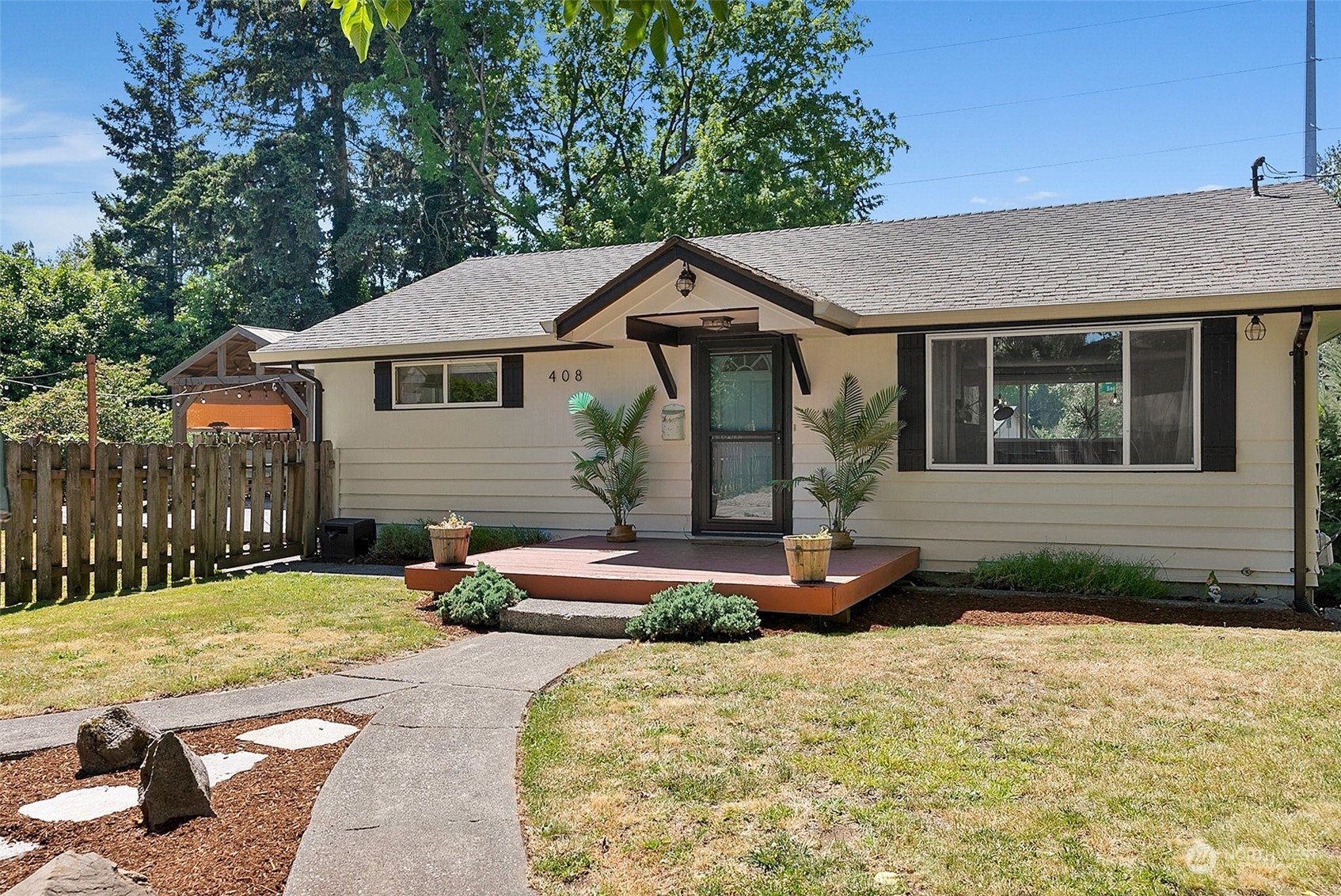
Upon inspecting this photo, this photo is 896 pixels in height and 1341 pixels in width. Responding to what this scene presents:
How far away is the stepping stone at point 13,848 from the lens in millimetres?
3246

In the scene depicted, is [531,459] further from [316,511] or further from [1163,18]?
[1163,18]

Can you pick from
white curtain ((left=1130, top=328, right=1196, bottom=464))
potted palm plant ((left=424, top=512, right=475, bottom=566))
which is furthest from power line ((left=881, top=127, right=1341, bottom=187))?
potted palm plant ((left=424, top=512, right=475, bottom=566))

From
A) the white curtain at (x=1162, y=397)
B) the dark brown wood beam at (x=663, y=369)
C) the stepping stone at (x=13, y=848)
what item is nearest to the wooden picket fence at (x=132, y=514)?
the dark brown wood beam at (x=663, y=369)

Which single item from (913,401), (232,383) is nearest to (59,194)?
(232,383)

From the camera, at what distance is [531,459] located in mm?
11242

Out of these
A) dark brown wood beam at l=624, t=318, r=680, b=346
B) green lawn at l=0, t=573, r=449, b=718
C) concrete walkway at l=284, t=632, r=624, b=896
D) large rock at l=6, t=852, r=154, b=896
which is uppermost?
dark brown wood beam at l=624, t=318, r=680, b=346

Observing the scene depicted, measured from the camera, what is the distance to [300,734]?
4.56 meters

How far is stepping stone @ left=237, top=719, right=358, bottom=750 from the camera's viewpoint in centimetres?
442

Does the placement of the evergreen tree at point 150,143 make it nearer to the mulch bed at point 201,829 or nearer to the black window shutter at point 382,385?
the black window shutter at point 382,385

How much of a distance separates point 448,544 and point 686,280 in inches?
125

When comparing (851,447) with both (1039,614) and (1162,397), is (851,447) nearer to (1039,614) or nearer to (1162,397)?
(1039,614)

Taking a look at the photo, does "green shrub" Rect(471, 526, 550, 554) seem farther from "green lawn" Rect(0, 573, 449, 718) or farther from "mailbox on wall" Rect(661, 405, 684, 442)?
"mailbox on wall" Rect(661, 405, 684, 442)

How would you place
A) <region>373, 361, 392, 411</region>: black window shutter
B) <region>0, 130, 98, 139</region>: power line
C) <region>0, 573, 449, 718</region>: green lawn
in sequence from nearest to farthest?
1. <region>0, 573, 449, 718</region>: green lawn
2. <region>373, 361, 392, 411</region>: black window shutter
3. <region>0, 130, 98, 139</region>: power line

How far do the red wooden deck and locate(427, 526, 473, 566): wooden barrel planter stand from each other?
88 millimetres
